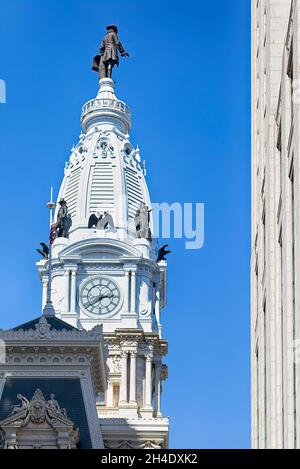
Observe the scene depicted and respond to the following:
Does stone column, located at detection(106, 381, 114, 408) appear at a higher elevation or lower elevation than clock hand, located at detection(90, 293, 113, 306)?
lower

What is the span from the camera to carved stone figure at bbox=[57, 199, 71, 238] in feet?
406

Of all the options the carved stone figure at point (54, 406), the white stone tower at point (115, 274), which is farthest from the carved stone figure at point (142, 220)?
the carved stone figure at point (54, 406)

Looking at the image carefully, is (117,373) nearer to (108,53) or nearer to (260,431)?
(108,53)

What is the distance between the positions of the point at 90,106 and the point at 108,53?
7.15 metres

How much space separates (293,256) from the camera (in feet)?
153

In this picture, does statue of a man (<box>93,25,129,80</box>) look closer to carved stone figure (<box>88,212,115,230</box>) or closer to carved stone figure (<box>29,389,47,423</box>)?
carved stone figure (<box>88,212,115,230</box>)

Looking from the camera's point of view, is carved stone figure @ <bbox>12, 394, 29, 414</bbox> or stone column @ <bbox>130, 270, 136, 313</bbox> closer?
carved stone figure @ <bbox>12, 394, 29, 414</bbox>

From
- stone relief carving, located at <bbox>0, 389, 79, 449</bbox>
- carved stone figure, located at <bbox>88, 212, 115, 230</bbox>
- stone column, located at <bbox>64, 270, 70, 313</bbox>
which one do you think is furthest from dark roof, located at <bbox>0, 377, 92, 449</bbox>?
carved stone figure, located at <bbox>88, 212, 115, 230</bbox>

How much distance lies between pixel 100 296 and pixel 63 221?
6326 mm

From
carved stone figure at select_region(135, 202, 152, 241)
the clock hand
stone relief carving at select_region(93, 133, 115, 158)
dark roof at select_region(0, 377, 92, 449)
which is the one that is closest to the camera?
dark roof at select_region(0, 377, 92, 449)

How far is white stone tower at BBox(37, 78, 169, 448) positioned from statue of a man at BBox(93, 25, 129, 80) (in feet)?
35.1

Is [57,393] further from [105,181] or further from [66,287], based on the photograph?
[105,181]
